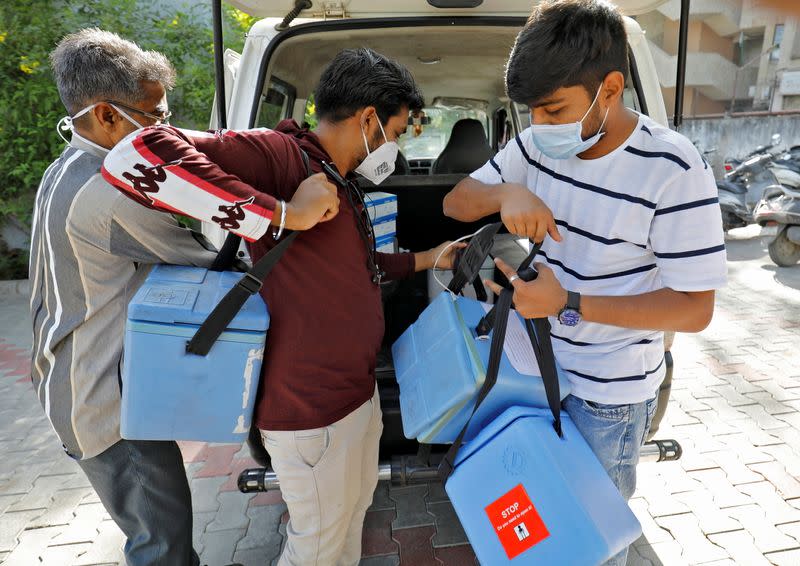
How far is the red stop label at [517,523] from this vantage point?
1134 mm

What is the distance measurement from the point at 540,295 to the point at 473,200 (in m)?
0.38

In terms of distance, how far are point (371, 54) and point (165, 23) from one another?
5548 mm

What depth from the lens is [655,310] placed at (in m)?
1.09

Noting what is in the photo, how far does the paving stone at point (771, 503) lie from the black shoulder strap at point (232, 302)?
97.4 inches

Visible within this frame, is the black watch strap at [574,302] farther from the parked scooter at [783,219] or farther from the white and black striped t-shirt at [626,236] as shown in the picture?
the parked scooter at [783,219]

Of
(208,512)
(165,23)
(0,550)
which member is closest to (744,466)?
(208,512)

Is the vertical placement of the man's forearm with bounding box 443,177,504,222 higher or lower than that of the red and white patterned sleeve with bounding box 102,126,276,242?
lower

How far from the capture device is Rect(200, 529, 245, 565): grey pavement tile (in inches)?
83.7

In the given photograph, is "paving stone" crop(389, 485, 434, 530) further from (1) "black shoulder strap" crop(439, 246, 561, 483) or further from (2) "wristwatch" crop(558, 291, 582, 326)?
(2) "wristwatch" crop(558, 291, 582, 326)

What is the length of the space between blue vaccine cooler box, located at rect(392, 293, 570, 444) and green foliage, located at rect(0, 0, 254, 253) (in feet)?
16.7

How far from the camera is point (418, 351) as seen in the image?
144 centimetres

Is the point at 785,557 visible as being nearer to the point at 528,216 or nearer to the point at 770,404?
the point at 770,404

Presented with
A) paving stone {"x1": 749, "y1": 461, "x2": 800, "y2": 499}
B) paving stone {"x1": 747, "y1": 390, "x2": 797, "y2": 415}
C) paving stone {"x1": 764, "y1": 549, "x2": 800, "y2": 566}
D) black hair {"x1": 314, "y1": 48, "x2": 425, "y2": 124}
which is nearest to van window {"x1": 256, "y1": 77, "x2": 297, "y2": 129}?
black hair {"x1": 314, "y1": 48, "x2": 425, "y2": 124}

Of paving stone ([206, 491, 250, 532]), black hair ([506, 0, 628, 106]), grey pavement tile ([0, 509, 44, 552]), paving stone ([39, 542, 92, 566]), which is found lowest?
paving stone ([206, 491, 250, 532])
